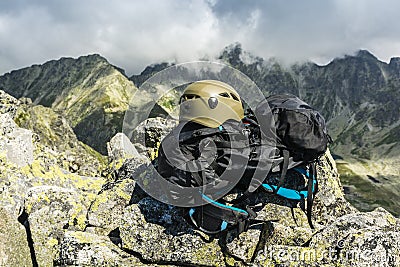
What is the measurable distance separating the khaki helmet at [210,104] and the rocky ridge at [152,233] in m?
2.65

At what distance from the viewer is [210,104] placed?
9250mm

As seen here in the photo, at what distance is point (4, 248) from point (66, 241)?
1.48 metres

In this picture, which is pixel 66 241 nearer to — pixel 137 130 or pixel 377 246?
pixel 377 246

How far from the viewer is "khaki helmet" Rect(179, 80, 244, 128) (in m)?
9.27

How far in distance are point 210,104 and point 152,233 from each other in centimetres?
374

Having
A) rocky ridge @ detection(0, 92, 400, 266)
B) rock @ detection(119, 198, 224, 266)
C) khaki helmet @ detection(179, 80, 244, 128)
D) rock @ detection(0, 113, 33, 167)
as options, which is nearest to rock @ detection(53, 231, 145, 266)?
rocky ridge @ detection(0, 92, 400, 266)

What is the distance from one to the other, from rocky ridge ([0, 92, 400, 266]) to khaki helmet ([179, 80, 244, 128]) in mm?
2653

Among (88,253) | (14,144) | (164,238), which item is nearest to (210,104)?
(164,238)

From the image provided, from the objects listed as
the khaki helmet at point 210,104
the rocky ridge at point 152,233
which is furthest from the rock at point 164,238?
the khaki helmet at point 210,104

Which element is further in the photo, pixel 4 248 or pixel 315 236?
pixel 4 248

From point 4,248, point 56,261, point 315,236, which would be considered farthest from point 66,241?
point 315,236

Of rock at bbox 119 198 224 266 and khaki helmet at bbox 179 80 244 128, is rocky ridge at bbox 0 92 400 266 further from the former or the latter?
khaki helmet at bbox 179 80 244 128

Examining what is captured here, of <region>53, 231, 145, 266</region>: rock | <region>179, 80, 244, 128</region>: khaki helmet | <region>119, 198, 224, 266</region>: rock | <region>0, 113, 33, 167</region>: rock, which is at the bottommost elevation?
<region>53, 231, 145, 266</region>: rock

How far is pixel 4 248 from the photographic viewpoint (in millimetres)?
8719
